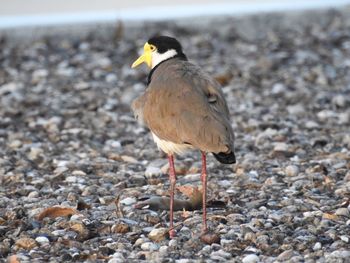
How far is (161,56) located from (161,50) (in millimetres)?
44

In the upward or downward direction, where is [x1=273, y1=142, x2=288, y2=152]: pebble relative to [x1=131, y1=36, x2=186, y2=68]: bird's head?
downward

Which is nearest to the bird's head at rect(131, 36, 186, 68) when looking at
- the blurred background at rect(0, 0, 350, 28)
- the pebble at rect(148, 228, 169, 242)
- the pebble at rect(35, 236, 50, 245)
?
the pebble at rect(148, 228, 169, 242)

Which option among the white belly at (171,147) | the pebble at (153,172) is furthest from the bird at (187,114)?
the pebble at (153,172)

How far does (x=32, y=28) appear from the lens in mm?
13039

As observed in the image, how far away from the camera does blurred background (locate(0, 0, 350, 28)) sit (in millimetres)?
13695

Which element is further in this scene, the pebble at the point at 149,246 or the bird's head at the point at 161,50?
the bird's head at the point at 161,50

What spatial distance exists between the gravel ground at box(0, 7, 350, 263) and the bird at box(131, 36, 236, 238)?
17.3 inches

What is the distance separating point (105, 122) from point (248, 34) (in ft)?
13.1

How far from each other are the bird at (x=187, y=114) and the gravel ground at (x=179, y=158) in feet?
1.44

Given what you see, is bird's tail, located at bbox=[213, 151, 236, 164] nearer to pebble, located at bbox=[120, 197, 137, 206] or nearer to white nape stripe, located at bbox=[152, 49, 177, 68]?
pebble, located at bbox=[120, 197, 137, 206]

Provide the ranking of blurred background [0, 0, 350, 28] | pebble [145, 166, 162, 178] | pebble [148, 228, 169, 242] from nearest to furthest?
1. pebble [148, 228, 169, 242]
2. pebble [145, 166, 162, 178]
3. blurred background [0, 0, 350, 28]

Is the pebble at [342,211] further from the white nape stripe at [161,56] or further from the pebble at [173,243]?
the white nape stripe at [161,56]

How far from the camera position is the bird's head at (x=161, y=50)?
7.21 meters

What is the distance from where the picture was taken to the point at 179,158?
8375 millimetres
